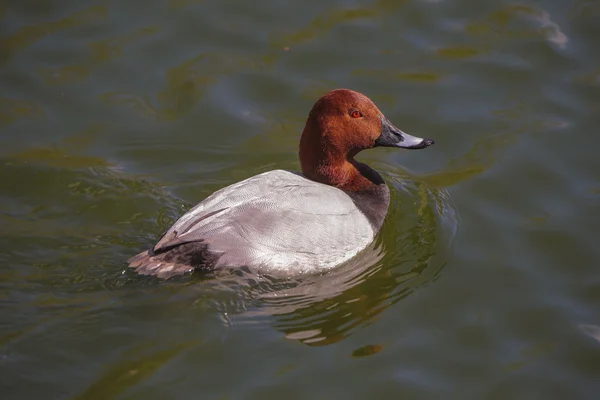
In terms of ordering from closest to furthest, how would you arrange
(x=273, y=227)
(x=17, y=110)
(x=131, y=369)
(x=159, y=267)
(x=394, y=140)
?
(x=131, y=369) < (x=159, y=267) < (x=273, y=227) < (x=394, y=140) < (x=17, y=110)

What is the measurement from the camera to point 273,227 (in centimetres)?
545

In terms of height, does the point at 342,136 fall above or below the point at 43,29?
below

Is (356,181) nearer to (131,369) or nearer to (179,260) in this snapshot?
(179,260)

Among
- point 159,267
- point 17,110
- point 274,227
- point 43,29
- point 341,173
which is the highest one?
point 43,29

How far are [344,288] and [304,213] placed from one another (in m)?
0.64

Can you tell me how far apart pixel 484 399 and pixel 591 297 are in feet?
4.55

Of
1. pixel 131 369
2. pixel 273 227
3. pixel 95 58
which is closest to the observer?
pixel 131 369

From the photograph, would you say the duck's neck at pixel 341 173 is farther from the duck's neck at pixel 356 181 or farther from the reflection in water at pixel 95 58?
the reflection in water at pixel 95 58

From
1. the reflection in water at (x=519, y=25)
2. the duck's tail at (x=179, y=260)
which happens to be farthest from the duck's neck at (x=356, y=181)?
the reflection in water at (x=519, y=25)

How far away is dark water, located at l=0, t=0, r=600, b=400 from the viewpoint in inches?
189

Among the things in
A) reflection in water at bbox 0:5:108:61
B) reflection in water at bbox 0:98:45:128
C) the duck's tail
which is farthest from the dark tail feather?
reflection in water at bbox 0:5:108:61

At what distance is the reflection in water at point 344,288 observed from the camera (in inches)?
203

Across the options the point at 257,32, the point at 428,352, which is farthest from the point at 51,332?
the point at 257,32

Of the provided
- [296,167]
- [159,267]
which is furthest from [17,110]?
[159,267]
